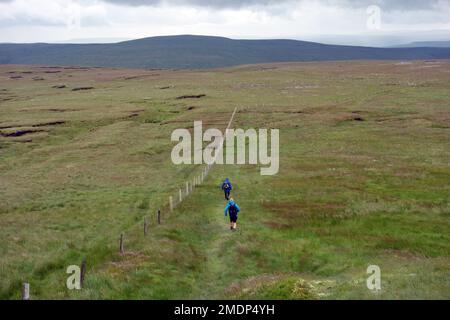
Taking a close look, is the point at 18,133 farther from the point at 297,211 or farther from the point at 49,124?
the point at 297,211

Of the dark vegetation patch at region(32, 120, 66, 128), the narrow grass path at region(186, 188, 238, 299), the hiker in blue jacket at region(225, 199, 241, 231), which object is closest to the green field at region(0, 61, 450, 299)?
the narrow grass path at region(186, 188, 238, 299)

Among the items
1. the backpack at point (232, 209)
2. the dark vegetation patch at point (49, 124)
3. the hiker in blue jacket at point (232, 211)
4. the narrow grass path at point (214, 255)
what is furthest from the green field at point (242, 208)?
the backpack at point (232, 209)

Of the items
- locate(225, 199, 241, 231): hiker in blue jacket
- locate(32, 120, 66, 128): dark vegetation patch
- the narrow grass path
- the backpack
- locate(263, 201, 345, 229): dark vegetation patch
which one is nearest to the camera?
the narrow grass path

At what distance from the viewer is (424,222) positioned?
30797mm

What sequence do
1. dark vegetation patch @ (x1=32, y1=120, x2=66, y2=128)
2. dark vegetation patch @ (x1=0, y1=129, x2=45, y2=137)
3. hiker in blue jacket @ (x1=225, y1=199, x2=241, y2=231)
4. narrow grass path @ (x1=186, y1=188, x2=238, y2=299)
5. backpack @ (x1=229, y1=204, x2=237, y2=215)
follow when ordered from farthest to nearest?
dark vegetation patch @ (x1=32, y1=120, x2=66, y2=128) → dark vegetation patch @ (x1=0, y1=129, x2=45, y2=137) → backpack @ (x1=229, y1=204, x2=237, y2=215) → hiker in blue jacket @ (x1=225, y1=199, x2=241, y2=231) → narrow grass path @ (x1=186, y1=188, x2=238, y2=299)

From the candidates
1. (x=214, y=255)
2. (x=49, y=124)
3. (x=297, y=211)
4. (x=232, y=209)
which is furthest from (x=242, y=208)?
(x=49, y=124)

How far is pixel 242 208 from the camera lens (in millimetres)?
35438

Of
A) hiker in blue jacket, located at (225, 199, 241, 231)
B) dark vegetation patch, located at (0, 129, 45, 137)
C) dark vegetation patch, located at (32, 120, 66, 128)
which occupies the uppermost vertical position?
dark vegetation patch, located at (32, 120, 66, 128)

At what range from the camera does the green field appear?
21.2m

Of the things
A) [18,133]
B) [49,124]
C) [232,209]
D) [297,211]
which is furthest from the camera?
[49,124]

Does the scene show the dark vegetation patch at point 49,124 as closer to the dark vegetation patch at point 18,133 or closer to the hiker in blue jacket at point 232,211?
the dark vegetation patch at point 18,133

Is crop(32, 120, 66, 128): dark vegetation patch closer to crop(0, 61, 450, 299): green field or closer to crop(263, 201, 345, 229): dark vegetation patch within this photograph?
crop(0, 61, 450, 299): green field
